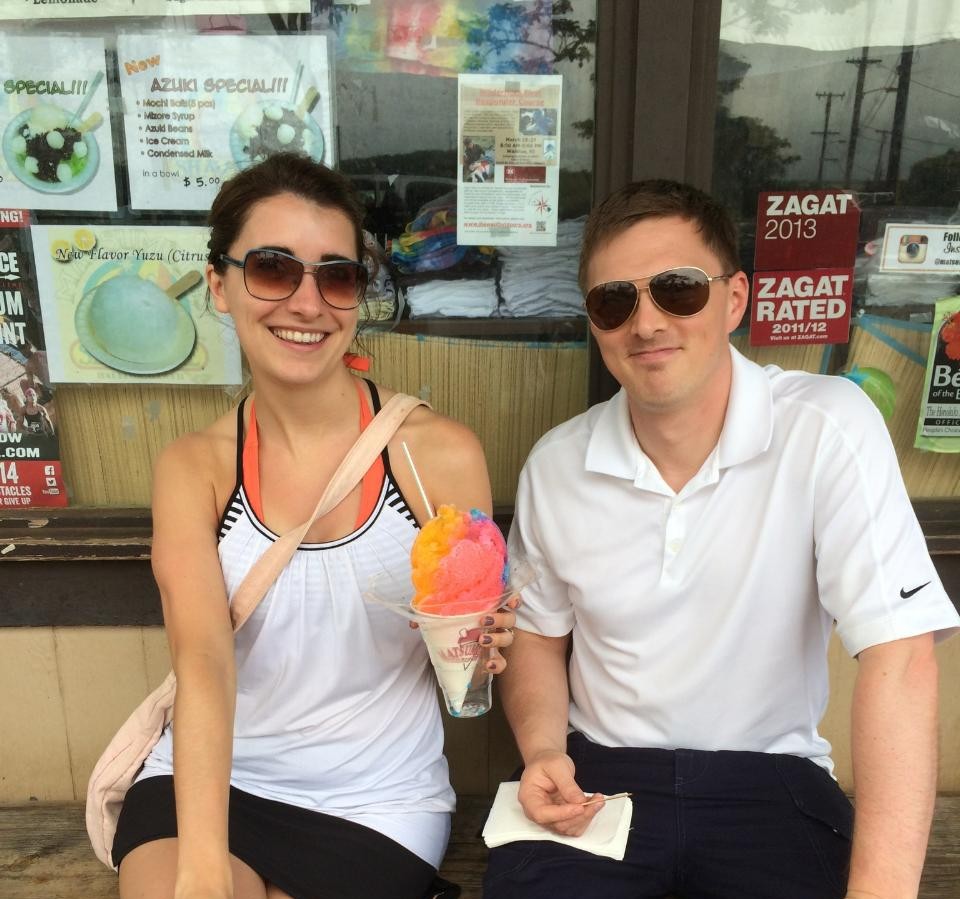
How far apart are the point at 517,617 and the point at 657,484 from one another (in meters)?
0.56

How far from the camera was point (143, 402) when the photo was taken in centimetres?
288

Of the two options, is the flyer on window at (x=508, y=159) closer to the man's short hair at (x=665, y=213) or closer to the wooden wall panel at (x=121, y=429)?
the man's short hair at (x=665, y=213)

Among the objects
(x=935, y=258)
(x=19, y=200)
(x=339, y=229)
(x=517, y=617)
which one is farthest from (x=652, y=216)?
(x=19, y=200)

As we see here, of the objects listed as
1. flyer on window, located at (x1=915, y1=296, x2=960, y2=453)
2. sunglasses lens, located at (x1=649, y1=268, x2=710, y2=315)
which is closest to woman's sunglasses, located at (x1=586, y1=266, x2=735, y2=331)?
sunglasses lens, located at (x1=649, y1=268, x2=710, y2=315)

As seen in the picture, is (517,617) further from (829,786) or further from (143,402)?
(143,402)

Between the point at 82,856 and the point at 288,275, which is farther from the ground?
the point at 288,275

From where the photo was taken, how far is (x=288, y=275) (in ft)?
6.51

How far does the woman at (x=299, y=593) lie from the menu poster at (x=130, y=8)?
A: 0.81 meters

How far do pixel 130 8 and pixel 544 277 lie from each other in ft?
4.94

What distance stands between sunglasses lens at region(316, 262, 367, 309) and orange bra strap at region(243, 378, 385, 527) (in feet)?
0.98

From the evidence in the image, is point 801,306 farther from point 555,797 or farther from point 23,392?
point 23,392

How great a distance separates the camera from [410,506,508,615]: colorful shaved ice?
5.78 feet

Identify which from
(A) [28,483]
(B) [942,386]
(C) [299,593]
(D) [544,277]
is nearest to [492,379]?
(D) [544,277]

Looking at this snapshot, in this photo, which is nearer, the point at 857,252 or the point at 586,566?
the point at 586,566
